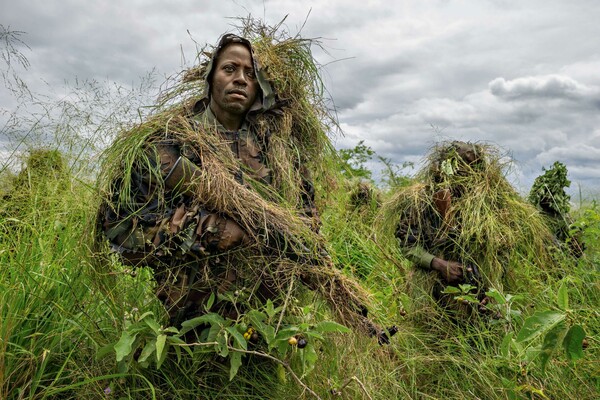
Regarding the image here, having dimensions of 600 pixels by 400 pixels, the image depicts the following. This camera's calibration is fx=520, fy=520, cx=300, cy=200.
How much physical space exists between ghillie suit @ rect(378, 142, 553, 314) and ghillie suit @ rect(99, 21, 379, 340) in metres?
1.20

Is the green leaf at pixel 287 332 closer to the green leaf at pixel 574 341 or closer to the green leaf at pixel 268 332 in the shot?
the green leaf at pixel 268 332

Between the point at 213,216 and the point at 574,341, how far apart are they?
1.42 meters

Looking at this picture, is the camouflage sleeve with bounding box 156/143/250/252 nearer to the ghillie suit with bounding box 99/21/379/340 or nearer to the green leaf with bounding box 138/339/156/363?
the ghillie suit with bounding box 99/21/379/340

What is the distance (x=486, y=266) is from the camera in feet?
11.3

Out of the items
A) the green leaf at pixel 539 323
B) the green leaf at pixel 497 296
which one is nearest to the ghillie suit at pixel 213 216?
the green leaf at pixel 497 296

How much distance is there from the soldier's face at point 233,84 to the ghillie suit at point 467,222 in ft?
4.96

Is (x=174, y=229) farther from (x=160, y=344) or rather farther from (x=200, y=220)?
(x=160, y=344)

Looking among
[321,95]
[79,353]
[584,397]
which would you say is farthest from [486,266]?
[79,353]

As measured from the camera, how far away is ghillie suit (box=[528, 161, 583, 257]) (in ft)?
15.3

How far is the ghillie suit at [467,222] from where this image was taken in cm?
339

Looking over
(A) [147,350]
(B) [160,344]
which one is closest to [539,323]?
(B) [160,344]

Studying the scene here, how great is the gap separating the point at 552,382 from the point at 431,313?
1036 millimetres

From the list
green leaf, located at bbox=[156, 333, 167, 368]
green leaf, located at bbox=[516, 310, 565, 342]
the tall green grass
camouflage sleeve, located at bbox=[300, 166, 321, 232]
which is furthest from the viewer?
camouflage sleeve, located at bbox=[300, 166, 321, 232]

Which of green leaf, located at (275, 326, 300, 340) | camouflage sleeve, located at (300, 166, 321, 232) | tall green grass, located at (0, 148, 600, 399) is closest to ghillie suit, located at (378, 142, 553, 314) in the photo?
tall green grass, located at (0, 148, 600, 399)
